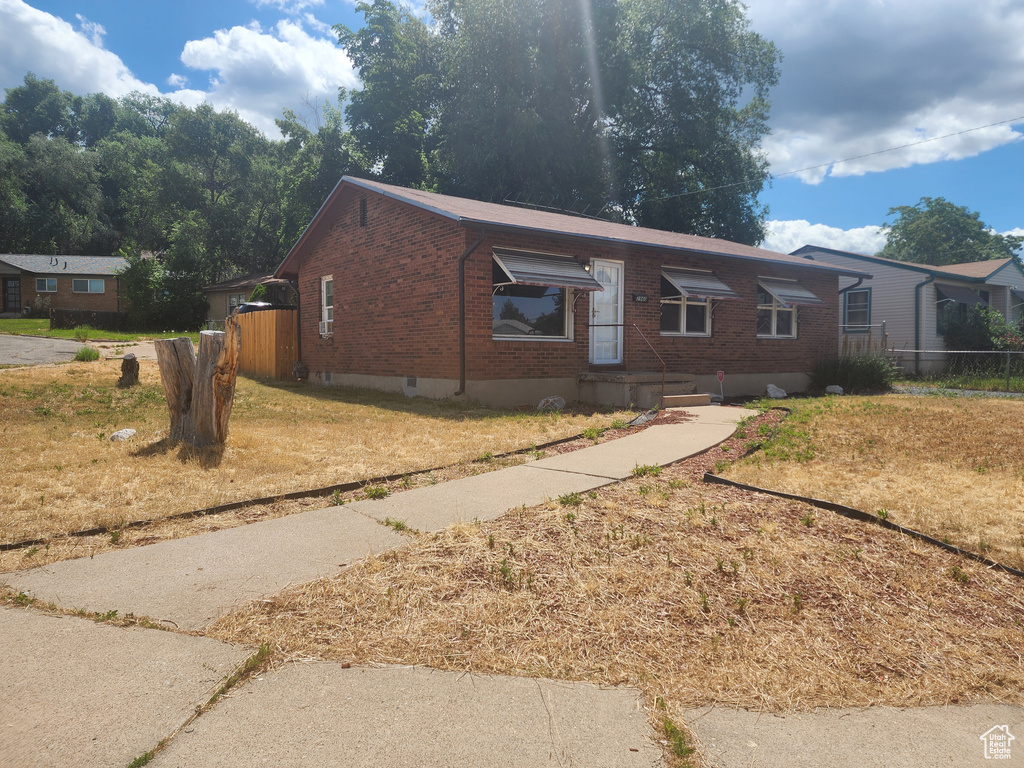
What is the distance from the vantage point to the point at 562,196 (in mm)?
27578

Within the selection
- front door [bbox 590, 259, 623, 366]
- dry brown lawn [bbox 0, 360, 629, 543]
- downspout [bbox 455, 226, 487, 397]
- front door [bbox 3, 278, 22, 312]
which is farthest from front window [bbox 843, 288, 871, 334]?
front door [bbox 3, 278, 22, 312]

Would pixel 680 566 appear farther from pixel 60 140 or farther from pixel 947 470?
pixel 60 140

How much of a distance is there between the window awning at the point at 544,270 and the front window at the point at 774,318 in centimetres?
588

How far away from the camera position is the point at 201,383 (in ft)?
→ 21.5

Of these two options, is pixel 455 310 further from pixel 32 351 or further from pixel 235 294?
pixel 235 294

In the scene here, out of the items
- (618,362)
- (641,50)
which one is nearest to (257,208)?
(641,50)

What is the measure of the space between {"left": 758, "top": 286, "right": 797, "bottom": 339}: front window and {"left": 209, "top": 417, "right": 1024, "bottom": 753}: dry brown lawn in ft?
39.3

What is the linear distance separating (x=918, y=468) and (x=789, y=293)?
32.6 ft

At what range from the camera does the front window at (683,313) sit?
44.6 ft

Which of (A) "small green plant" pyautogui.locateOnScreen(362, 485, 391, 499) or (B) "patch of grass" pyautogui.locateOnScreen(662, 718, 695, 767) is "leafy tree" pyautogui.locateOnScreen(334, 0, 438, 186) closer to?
(A) "small green plant" pyautogui.locateOnScreen(362, 485, 391, 499)

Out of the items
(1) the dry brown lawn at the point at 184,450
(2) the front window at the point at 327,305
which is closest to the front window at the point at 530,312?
(1) the dry brown lawn at the point at 184,450

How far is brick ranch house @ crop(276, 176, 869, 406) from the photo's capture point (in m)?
11.2

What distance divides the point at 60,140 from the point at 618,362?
53728mm

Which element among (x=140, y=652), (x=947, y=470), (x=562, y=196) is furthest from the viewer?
(x=562, y=196)
